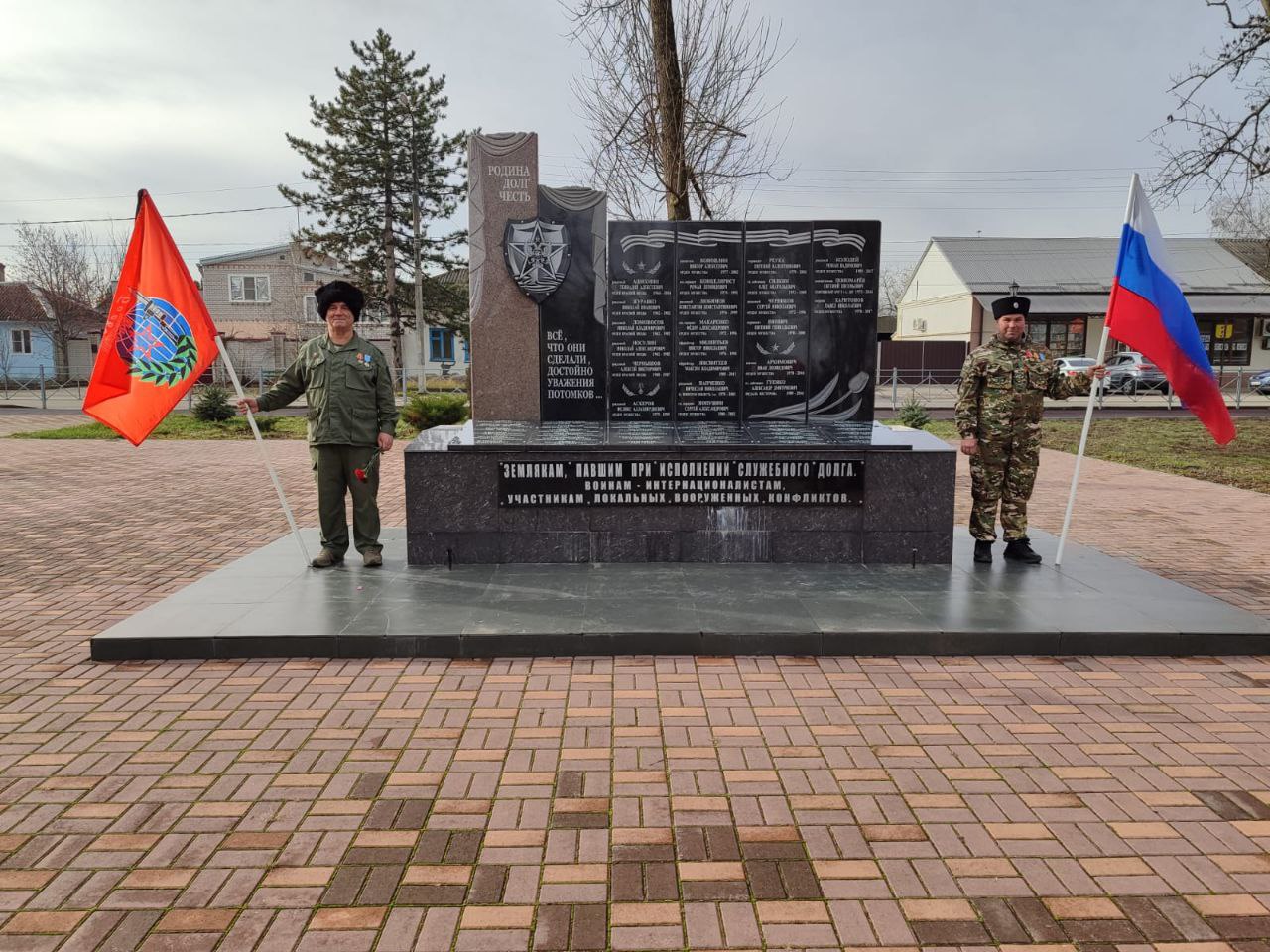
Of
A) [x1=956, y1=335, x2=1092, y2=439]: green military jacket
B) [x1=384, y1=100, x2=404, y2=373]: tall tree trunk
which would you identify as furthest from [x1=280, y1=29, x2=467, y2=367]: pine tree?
[x1=956, y1=335, x2=1092, y2=439]: green military jacket

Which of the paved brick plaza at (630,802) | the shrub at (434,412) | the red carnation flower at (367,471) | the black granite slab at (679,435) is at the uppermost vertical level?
the black granite slab at (679,435)

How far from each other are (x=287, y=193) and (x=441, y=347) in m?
18.5

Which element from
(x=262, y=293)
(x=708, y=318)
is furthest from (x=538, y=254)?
(x=262, y=293)

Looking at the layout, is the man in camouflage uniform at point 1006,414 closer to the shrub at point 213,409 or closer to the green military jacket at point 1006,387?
the green military jacket at point 1006,387

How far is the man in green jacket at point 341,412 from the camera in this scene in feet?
20.6

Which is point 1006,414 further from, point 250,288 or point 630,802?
point 250,288

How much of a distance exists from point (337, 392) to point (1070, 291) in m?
43.3

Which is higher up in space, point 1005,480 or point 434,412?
point 1005,480

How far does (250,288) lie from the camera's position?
154 ft

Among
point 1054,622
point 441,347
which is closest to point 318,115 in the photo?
point 441,347

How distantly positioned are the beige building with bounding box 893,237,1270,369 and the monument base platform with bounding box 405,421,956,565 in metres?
37.5

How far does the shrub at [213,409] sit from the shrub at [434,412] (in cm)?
554

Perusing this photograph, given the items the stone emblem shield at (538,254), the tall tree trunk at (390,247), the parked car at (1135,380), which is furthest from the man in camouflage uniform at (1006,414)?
the tall tree trunk at (390,247)

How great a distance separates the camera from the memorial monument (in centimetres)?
641
